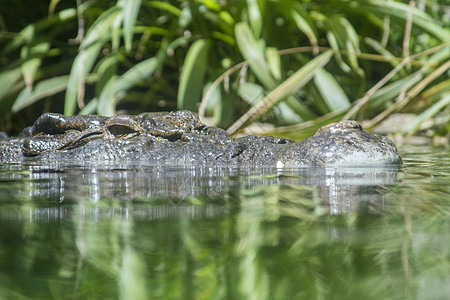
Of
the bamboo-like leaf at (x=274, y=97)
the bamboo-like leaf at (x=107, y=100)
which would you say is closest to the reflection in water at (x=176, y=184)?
the bamboo-like leaf at (x=274, y=97)

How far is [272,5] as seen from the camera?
484 cm

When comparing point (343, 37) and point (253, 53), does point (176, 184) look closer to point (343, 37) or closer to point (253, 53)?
point (253, 53)

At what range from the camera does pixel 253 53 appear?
14.5 ft

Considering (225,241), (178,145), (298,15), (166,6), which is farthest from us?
(166,6)

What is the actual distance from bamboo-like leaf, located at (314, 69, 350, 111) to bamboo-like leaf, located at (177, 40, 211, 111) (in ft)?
3.19

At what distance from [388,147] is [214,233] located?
1577mm

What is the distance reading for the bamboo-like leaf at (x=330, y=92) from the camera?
14.1 ft

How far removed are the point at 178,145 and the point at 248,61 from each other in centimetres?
177

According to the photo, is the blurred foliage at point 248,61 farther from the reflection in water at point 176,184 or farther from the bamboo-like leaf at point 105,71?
the reflection in water at point 176,184

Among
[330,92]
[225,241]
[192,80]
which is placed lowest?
[225,241]

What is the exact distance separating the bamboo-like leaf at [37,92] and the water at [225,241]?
133 inches

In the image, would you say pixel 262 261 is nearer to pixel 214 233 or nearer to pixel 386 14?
pixel 214 233

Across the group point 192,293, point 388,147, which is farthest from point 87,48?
point 192,293

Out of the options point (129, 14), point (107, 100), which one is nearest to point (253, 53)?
point (129, 14)
